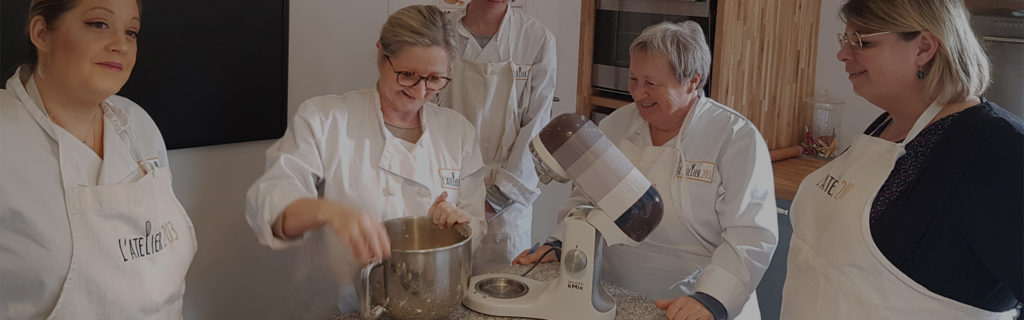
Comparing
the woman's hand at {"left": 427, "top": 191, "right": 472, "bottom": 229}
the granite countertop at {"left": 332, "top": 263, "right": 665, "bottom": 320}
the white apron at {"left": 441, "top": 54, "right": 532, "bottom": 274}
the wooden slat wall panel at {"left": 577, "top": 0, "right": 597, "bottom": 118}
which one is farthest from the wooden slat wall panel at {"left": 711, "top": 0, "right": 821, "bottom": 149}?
the woman's hand at {"left": 427, "top": 191, "right": 472, "bottom": 229}

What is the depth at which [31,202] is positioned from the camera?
1398 mm

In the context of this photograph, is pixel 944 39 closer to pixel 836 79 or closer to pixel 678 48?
pixel 678 48

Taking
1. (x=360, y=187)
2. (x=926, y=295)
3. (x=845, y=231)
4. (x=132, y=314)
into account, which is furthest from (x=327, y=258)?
(x=926, y=295)

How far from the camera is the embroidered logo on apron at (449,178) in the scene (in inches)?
76.8

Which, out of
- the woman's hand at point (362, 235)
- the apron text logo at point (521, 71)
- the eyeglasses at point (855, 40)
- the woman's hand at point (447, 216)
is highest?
the eyeglasses at point (855, 40)

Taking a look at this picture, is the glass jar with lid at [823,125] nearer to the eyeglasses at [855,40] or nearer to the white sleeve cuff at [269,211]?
the eyeglasses at [855,40]

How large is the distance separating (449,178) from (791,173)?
148 cm

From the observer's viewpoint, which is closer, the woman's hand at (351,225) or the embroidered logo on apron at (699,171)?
the woman's hand at (351,225)

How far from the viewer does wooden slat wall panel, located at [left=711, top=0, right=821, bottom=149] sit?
9.75ft

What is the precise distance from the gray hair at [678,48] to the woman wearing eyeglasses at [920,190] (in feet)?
1.23

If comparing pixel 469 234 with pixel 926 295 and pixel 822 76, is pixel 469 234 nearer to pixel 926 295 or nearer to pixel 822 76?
pixel 926 295

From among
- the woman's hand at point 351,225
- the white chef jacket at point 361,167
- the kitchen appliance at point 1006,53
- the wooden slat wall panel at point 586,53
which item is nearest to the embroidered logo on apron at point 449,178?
the white chef jacket at point 361,167

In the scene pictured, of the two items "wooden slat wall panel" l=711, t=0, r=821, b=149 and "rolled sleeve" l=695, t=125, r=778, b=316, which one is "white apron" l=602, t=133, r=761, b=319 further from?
"wooden slat wall panel" l=711, t=0, r=821, b=149

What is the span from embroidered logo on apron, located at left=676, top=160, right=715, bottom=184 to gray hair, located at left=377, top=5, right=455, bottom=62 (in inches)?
22.8
